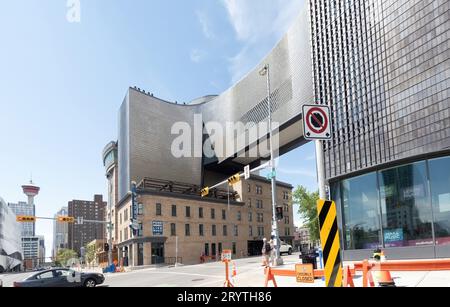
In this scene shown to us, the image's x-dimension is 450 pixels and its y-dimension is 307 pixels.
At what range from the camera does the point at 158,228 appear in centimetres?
→ 5469

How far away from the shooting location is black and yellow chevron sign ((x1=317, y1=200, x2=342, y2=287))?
6.42m

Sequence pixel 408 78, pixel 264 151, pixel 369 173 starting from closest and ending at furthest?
pixel 369 173, pixel 408 78, pixel 264 151

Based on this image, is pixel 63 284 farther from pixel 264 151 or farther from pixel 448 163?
pixel 264 151

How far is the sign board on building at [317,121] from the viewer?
7141mm

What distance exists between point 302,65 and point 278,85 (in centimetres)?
958

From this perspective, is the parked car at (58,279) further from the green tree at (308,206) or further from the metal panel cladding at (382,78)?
the green tree at (308,206)

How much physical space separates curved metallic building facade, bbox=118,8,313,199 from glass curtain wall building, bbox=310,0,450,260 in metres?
10.4

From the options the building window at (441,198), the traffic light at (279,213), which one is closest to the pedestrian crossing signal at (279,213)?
the traffic light at (279,213)

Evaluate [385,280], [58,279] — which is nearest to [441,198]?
[385,280]

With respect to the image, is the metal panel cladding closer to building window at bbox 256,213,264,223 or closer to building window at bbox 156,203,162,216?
building window at bbox 156,203,162,216

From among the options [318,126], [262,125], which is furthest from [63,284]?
[262,125]

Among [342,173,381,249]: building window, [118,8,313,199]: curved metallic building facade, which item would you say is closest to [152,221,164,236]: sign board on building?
[118,8,313,199]: curved metallic building facade

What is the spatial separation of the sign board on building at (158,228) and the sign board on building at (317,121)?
49270mm

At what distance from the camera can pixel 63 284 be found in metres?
21.1
